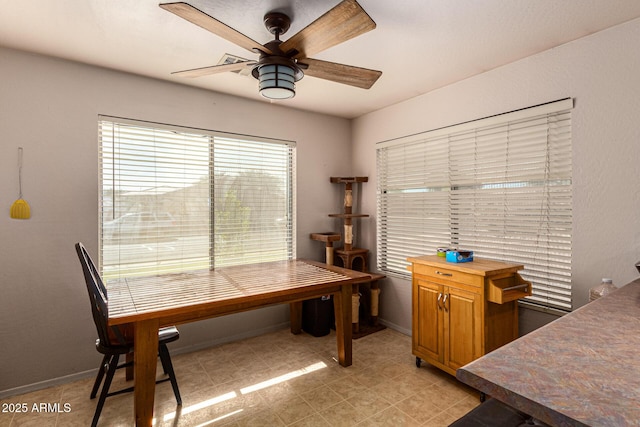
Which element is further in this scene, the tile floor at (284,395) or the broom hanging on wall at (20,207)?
the broom hanging on wall at (20,207)

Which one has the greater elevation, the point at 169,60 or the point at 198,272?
the point at 169,60

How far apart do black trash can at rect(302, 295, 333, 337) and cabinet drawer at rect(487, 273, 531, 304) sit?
165 centimetres

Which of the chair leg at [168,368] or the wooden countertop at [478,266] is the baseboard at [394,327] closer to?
the wooden countertop at [478,266]

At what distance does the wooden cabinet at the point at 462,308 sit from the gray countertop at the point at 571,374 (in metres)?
1.15

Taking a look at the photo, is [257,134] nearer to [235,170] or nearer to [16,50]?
[235,170]

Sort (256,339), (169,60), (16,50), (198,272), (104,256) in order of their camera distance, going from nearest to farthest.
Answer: (16,50), (169,60), (104,256), (198,272), (256,339)

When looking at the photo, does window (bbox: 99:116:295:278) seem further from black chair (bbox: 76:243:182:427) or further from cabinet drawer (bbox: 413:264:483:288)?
cabinet drawer (bbox: 413:264:483:288)

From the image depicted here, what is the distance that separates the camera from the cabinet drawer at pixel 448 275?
2332 mm

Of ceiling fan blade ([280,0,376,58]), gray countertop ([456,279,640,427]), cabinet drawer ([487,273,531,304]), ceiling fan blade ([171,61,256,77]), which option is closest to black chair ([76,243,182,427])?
ceiling fan blade ([171,61,256,77])

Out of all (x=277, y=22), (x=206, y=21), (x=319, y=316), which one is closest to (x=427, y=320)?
(x=319, y=316)

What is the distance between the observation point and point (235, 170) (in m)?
3.47

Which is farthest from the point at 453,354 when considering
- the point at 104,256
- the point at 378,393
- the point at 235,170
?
the point at 104,256

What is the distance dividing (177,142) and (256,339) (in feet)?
6.98

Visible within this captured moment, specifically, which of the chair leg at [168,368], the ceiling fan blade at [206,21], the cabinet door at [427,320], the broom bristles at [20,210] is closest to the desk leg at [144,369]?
the chair leg at [168,368]
